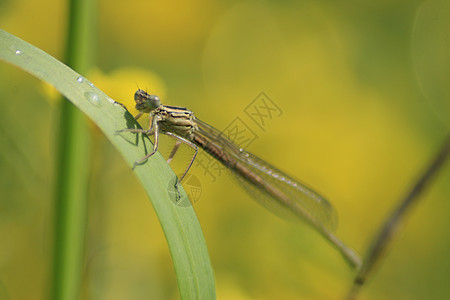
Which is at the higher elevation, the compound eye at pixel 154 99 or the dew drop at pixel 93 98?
the compound eye at pixel 154 99

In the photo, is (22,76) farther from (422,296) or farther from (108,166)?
(422,296)

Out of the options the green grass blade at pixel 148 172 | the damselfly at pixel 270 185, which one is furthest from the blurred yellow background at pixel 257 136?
the green grass blade at pixel 148 172

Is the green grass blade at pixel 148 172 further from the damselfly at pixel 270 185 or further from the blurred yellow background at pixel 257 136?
the damselfly at pixel 270 185

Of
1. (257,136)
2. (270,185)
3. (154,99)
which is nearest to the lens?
(154,99)

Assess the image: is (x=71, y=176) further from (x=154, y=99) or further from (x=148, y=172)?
(x=154, y=99)

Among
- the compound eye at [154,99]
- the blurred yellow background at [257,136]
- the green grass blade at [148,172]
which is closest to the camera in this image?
the green grass blade at [148,172]

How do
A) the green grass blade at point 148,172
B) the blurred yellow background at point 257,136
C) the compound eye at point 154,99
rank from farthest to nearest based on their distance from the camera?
1. the blurred yellow background at point 257,136
2. the compound eye at point 154,99
3. the green grass blade at point 148,172

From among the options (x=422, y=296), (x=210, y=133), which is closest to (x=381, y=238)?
(x=210, y=133)

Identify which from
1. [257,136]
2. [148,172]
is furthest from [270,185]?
[148,172]
